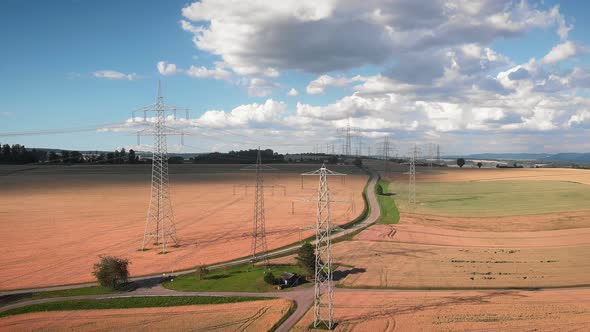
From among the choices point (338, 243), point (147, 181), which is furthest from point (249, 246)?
point (147, 181)

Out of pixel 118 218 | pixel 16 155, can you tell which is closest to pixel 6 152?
pixel 16 155

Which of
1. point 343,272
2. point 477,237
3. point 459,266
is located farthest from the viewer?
point 477,237

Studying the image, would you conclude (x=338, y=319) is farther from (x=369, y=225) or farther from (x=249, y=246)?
(x=369, y=225)

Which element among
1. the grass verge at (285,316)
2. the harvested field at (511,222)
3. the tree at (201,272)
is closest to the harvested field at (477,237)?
the harvested field at (511,222)

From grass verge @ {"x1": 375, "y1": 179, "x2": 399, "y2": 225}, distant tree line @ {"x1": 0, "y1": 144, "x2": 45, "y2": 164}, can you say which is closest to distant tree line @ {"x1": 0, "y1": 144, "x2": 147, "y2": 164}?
distant tree line @ {"x1": 0, "y1": 144, "x2": 45, "y2": 164}

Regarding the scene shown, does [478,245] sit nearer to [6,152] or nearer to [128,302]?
[128,302]

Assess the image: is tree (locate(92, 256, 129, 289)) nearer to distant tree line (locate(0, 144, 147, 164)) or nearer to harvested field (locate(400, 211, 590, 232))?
harvested field (locate(400, 211, 590, 232))
